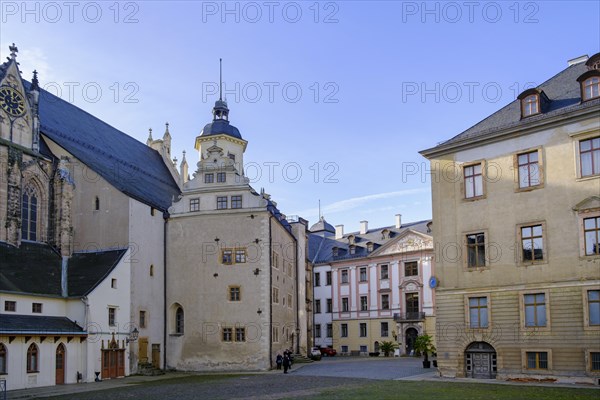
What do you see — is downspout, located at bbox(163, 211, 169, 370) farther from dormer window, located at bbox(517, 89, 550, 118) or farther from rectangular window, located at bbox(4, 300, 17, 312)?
dormer window, located at bbox(517, 89, 550, 118)

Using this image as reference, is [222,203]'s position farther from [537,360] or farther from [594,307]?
[594,307]

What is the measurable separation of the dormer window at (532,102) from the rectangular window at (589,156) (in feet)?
8.94

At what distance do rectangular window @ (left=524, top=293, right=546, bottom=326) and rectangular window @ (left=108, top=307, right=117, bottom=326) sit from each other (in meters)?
21.2

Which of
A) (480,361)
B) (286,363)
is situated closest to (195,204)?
(286,363)

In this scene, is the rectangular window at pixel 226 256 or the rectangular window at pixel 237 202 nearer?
the rectangular window at pixel 226 256

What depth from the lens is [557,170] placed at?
2839cm

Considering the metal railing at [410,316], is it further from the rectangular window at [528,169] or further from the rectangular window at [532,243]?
the rectangular window at [528,169]

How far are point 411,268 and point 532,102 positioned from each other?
36520 millimetres

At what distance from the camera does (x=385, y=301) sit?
66500 mm

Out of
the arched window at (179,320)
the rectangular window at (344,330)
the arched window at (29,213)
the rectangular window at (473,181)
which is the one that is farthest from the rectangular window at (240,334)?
the rectangular window at (344,330)

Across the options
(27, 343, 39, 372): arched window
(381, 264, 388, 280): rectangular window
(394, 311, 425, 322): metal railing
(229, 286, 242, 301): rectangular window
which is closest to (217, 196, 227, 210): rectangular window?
(229, 286, 242, 301): rectangular window

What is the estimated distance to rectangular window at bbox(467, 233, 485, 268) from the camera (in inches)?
1198

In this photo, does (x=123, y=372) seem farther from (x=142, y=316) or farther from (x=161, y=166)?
(x=161, y=166)

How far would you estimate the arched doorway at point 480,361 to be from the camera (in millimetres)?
29578
